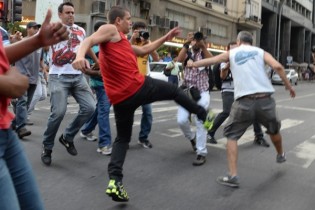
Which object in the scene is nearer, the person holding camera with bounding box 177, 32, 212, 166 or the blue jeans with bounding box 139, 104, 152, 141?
the person holding camera with bounding box 177, 32, 212, 166

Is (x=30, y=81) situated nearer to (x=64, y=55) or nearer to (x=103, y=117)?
(x=103, y=117)

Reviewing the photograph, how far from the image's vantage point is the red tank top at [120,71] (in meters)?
4.04

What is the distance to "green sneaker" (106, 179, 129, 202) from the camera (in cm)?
390

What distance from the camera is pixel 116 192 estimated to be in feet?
12.8

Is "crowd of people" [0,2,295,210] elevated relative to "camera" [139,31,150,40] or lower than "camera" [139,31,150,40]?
lower

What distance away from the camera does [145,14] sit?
3134 cm

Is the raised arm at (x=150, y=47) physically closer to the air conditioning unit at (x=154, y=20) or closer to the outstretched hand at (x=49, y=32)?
the outstretched hand at (x=49, y=32)

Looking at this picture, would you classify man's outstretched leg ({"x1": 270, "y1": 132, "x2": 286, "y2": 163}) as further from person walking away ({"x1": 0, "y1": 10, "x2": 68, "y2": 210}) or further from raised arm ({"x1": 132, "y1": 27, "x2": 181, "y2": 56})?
person walking away ({"x1": 0, "y1": 10, "x2": 68, "y2": 210})

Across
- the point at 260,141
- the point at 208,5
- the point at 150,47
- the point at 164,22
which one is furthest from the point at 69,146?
the point at 208,5

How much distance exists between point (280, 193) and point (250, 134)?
12.5 ft

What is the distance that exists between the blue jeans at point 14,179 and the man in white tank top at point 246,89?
309 cm

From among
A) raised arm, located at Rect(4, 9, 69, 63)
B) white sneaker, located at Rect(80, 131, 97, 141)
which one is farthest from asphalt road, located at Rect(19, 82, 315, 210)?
raised arm, located at Rect(4, 9, 69, 63)

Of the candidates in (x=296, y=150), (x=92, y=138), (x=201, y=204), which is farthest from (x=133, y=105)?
(x=296, y=150)

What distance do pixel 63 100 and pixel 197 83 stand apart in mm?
1816
